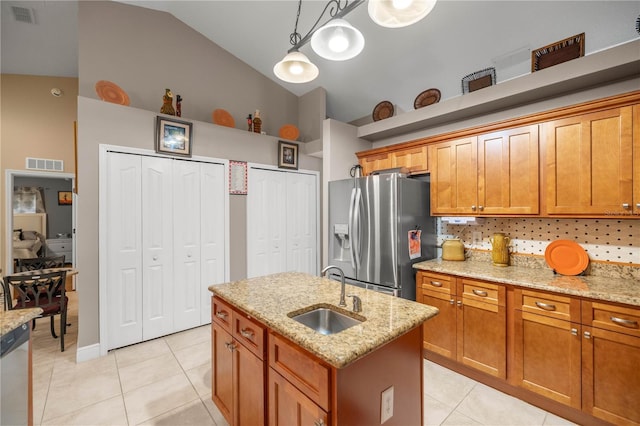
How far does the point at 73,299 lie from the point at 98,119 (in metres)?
3.39

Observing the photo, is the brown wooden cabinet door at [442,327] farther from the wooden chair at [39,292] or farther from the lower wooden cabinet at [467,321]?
the wooden chair at [39,292]

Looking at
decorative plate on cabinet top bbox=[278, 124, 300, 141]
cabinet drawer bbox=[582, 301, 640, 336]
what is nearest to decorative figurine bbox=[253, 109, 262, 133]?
decorative plate on cabinet top bbox=[278, 124, 300, 141]

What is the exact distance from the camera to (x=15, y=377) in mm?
1308

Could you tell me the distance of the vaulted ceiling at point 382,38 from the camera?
224 centimetres

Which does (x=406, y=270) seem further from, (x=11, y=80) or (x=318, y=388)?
(x=11, y=80)

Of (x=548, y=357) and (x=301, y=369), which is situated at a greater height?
(x=301, y=369)

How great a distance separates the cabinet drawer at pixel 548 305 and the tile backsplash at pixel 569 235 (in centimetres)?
70

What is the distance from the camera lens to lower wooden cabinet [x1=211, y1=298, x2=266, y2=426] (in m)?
1.38

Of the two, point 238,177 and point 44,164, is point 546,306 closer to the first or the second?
point 238,177

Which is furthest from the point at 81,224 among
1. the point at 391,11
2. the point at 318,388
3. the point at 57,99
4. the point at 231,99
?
the point at 57,99

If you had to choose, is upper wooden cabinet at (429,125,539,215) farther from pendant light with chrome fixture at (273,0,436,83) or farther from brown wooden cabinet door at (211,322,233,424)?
brown wooden cabinet door at (211,322,233,424)

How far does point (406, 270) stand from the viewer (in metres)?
2.71

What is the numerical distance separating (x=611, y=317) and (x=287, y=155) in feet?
12.1

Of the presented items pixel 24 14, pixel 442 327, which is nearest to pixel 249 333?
pixel 442 327
